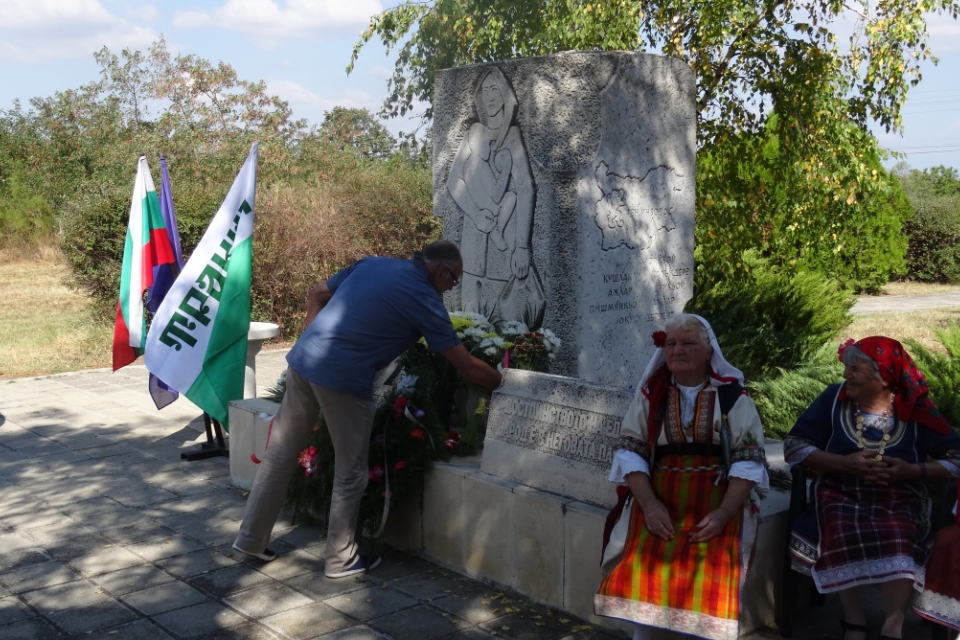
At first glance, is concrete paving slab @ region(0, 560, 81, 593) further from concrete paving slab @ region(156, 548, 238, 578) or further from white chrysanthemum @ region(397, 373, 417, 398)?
white chrysanthemum @ region(397, 373, 417, 398)

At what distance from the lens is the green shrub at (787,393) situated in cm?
559

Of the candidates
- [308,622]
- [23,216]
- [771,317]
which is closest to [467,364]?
[308,622]

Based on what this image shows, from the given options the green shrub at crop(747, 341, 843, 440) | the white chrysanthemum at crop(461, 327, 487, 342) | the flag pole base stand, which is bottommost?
the flag pole base stand

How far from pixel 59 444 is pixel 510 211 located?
384cm

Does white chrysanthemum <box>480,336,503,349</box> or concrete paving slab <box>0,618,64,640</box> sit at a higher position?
white chrysanthemum <box>480,336,503,349</box>

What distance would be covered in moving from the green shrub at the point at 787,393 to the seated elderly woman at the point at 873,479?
1.65 metres

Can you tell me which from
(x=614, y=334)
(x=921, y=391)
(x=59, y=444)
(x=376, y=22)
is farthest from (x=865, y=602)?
(x=376, y=22)

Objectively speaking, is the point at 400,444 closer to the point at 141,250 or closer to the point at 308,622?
the point at 308,622

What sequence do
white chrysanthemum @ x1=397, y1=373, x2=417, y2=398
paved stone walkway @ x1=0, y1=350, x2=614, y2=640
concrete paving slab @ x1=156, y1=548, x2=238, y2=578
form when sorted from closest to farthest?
paved stone walkway @ x1=0, y1=350, x2=614, y2=640
concrete paving slab @ x1=156, y1=548, x2=238, y2=578
white chrysanthemum @ x1=397, y1=373, x2=417, y2=398

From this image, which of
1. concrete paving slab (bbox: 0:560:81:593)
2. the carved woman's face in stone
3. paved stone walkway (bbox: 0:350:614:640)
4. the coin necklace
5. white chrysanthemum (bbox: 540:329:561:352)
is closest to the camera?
the coin necklace

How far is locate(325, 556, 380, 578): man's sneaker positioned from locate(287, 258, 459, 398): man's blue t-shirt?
82 cm

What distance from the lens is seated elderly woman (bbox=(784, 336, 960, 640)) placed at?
3.50 metres

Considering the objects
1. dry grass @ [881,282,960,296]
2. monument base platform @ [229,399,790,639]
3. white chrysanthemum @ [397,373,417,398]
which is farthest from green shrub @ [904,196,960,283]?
white chrysanthemum @ [397,373,417,398]

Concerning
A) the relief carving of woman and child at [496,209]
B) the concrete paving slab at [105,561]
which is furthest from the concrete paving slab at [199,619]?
the relief carving of woman and child at [496,209]
